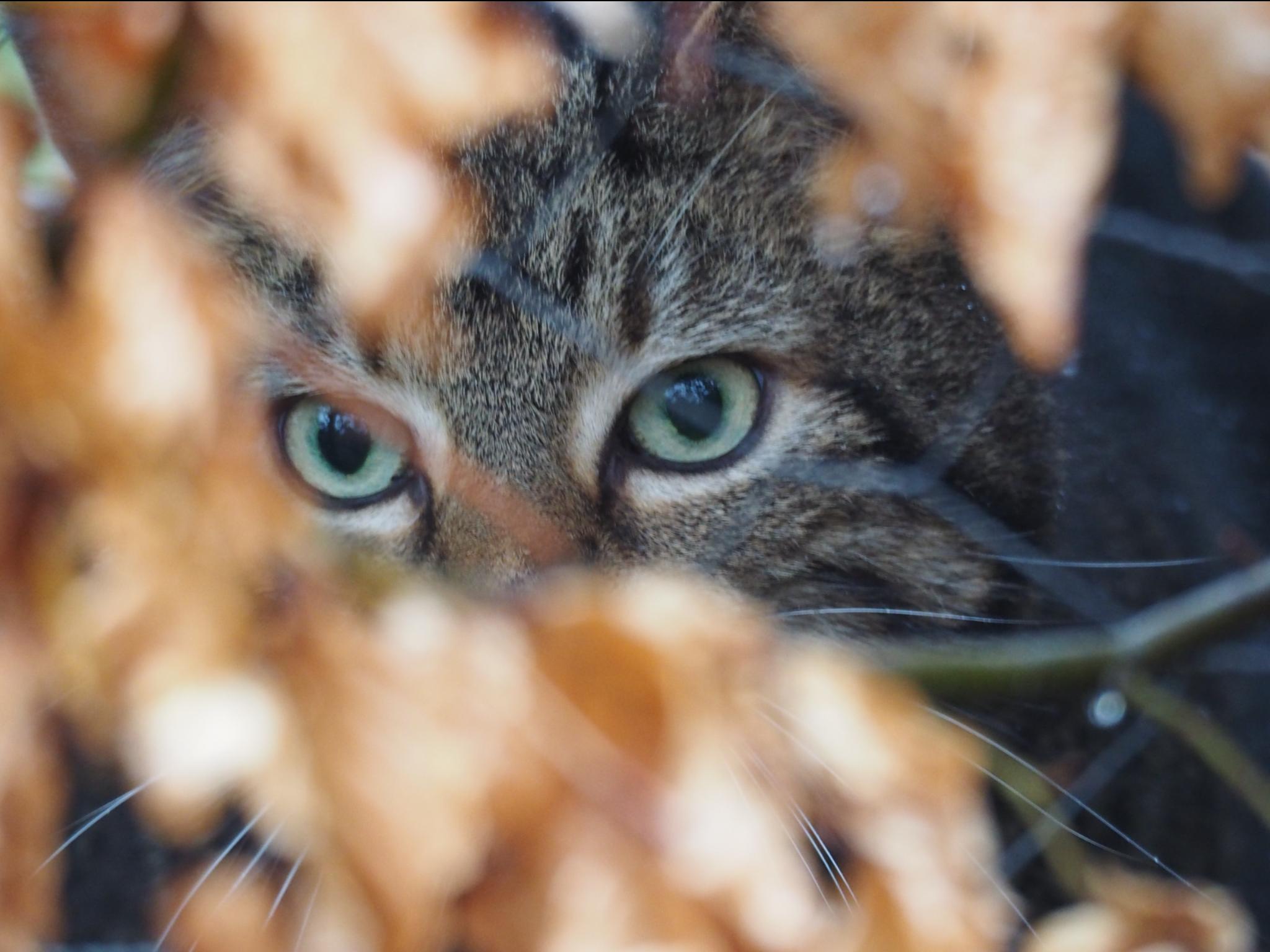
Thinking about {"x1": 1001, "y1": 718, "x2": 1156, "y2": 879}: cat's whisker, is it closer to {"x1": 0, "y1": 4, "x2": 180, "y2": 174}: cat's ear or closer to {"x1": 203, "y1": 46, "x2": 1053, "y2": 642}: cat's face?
{"x1": 203, "y1": 46, "x2": 1053, "y2": 642}: cat's face

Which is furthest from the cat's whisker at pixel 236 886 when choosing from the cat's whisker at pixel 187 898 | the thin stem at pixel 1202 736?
the thin stem at pixel 1202 736

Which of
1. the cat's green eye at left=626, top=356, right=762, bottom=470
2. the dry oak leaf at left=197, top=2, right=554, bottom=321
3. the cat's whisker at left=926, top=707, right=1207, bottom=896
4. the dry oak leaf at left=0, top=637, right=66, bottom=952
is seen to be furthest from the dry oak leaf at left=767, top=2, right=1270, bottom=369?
the dry oak leaf at left=0, top=637, right=66, bottom=952

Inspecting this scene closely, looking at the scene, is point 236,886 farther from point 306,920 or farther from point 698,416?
point 698,416

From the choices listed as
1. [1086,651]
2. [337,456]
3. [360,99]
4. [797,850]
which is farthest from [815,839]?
[360,99]

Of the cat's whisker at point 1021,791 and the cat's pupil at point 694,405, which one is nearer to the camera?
the cat's whisker at point 1021,791

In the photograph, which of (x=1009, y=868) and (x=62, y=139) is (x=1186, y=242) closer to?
(x=1009, y=868)

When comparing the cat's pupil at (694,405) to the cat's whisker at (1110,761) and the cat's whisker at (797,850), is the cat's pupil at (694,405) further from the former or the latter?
the cat's whisker at (1110,761)
